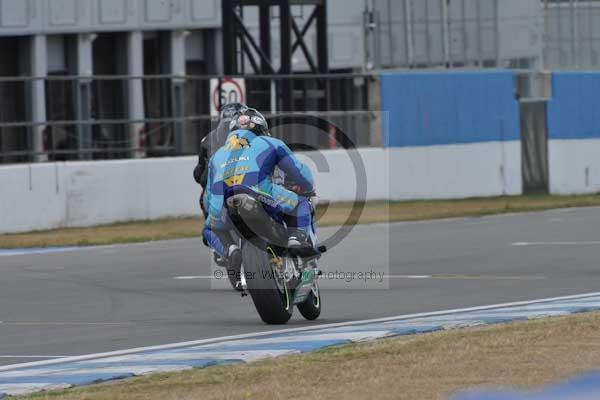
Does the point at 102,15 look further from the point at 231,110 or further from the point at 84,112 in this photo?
the point at 231,110

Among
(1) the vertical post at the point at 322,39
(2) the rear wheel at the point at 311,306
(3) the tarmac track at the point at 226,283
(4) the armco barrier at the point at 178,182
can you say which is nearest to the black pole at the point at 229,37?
(1) the vertical post at the point at 322,39

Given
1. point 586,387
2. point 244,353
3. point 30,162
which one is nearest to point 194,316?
A: point 244,353

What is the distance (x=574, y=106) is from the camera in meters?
31.7

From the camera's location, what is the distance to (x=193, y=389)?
888cm

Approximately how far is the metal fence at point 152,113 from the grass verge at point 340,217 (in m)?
1.22

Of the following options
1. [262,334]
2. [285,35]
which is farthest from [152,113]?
[262,334]

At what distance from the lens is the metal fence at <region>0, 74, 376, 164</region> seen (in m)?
23.6

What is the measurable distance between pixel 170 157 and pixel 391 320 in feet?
44.1

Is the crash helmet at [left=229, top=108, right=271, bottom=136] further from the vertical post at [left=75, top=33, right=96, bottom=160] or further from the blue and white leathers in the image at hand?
the vertical post at [left=75, top=33, right=96, bottom=160]

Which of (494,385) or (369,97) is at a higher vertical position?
(369,97)

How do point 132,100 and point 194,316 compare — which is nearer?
point 194,316

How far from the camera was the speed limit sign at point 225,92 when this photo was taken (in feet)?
86.3

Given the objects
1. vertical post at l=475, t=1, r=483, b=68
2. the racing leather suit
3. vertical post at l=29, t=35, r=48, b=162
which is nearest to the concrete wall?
vertical post at l=475, t=1, r=483, b=68

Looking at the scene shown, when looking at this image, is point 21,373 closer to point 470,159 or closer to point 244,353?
point 244,353
